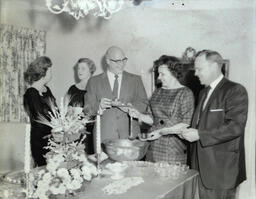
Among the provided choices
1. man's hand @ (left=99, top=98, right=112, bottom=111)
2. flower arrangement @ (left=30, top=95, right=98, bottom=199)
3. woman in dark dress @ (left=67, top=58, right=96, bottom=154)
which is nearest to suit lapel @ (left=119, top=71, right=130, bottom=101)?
man's hand @ (left=99, top=98, right=112, bottom=111)

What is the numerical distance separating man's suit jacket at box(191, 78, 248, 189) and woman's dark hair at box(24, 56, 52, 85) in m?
1.45

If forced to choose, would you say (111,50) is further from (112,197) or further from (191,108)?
(112,197)

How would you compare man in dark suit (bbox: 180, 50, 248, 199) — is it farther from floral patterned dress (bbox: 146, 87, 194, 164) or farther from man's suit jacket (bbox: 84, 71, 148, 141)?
man's suit jacket (bbox: 84, 71, 148, 141)

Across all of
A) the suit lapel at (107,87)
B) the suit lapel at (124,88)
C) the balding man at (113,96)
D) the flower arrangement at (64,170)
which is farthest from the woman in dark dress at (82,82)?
the flower arrangement at (64,170)

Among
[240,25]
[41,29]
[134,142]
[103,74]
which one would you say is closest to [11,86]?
[41,29]

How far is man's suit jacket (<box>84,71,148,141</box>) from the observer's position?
8.89 ft

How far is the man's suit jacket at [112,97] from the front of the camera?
2.71 m

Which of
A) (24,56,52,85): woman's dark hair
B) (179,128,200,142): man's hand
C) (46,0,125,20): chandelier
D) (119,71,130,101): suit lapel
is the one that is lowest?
(179,128,200,142): man's hand

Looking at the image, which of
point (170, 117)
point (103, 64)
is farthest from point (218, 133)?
point (103, 64)

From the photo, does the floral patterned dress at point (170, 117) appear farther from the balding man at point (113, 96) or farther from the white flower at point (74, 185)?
the white flower at point (74, 185)

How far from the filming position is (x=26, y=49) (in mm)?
2977

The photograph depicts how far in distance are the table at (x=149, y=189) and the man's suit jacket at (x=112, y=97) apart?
88 centimetres

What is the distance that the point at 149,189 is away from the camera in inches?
63.4

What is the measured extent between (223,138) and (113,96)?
3.40 feet
